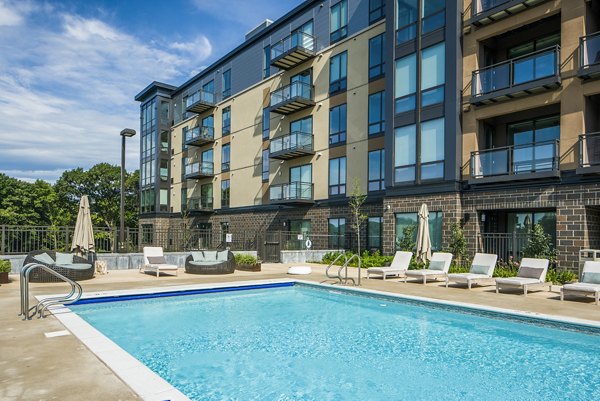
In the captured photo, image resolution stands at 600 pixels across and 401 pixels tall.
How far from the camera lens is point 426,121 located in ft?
58.2

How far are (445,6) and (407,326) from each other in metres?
14.1

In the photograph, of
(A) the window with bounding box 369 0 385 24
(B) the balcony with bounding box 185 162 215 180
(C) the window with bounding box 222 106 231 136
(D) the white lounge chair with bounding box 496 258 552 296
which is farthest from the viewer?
(B) the balcony with bounding box 185 162 215 180

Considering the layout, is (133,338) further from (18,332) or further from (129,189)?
(129,189)

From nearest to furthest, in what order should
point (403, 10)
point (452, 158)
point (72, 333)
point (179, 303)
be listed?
point (72, 333) < point (179, 303) < point (452, 158) < point (403, 10)

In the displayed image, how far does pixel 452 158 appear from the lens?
16734 mm

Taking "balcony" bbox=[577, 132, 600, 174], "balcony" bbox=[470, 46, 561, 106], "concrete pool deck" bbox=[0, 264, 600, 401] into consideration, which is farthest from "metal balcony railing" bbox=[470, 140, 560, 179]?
"concrete pool deck" bbox=[0, 264, 600, 401]

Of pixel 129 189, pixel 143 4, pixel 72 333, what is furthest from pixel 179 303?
pixel 129 189

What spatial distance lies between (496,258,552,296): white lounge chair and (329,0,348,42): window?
16.4 metres

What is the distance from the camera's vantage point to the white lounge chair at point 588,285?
9552 millimetres

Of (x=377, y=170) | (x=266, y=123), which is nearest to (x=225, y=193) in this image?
(x=266, y=123)

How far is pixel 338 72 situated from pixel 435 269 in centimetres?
1364

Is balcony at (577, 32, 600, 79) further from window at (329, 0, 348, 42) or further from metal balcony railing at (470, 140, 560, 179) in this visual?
window at (329, 0, 348, 42)

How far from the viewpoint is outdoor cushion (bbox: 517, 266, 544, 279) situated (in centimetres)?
1143

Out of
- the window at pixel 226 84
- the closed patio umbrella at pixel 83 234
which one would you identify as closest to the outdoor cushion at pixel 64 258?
the closed patio umbrella at pixel 83 234
